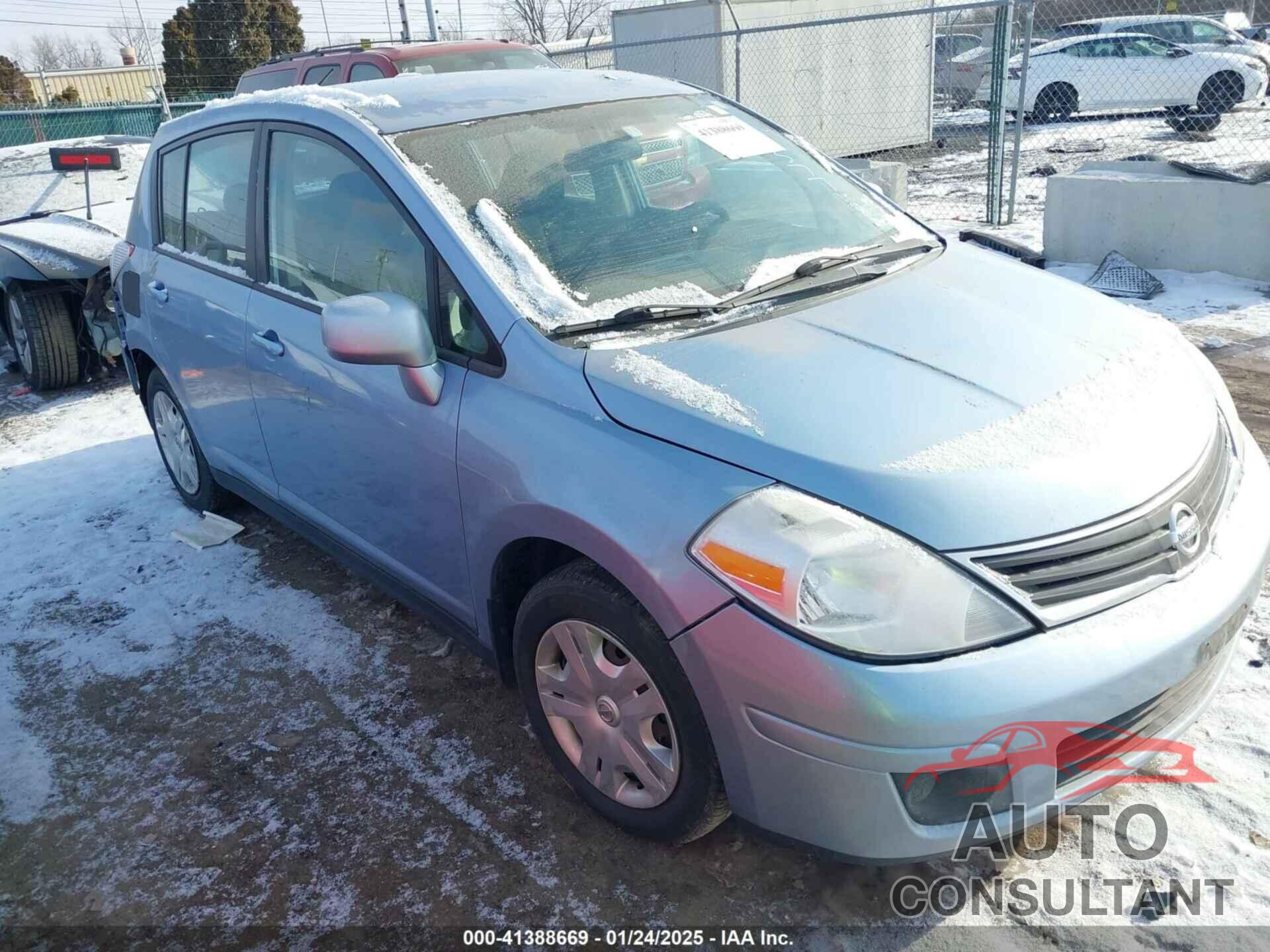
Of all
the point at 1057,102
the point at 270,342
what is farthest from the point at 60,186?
the point at 1057,102

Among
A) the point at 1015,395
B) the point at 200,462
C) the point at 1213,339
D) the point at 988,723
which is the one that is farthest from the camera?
the point at 1213,339

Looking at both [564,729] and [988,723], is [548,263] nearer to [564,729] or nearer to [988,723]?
[564,729]

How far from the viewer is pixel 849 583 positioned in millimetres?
1947

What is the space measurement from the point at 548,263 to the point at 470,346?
1.01 feet

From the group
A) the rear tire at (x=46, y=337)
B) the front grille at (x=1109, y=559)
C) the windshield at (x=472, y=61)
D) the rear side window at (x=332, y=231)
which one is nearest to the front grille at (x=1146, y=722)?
the front grille at (x=1109, y=559)

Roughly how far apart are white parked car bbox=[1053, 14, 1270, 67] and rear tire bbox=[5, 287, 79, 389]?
52.7ft

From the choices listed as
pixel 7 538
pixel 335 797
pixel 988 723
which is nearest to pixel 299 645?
pixel 335 797

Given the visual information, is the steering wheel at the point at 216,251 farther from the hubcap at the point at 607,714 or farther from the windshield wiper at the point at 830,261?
the hubcap at the point at 607,714

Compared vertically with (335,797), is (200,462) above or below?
above

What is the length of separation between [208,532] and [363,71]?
5.87m

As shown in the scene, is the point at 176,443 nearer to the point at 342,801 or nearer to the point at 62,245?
the point at 342,801

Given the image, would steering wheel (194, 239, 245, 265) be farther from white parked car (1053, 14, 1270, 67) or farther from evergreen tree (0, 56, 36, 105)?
evergreen tree (0, 56, 36, 105)

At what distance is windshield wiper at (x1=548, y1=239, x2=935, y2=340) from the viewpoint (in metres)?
2.57

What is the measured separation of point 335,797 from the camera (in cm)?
281
